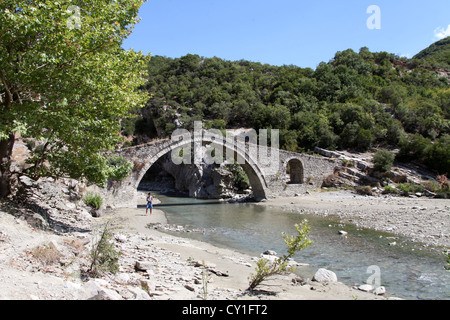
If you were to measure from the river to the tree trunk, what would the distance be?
221 inches

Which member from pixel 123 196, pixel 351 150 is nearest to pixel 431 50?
pixel 351 150

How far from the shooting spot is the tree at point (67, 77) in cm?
619

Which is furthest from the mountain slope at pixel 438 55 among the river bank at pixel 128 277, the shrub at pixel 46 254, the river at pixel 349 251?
the shrub at pixel 46 254

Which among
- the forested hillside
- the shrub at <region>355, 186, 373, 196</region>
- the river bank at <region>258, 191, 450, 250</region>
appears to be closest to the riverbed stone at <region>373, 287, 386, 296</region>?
the river bank at <region>258, 191, 450, 250</region>

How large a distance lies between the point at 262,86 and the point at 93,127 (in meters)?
45.4

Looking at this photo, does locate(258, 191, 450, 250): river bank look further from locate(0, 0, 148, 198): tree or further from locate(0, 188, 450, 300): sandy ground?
locate(0, 0, 148, 198): tree

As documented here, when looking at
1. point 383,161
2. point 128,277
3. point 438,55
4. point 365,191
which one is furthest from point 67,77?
point 438,55

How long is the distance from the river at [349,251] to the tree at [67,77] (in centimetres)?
510

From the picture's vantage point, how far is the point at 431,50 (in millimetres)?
81500

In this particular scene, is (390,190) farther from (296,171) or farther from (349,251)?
(349,251)

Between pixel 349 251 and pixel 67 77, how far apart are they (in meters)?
8.70

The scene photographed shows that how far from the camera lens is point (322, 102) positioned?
140 feet

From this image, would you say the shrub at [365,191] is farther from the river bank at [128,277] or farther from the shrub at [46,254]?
the shrub at [46,254]

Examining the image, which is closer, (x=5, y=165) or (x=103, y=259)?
(x=103, y=259)
